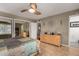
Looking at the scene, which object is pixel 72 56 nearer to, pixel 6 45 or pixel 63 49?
pixel 63 49

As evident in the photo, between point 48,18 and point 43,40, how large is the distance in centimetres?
44

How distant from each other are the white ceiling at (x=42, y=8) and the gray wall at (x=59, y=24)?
0.25 ft

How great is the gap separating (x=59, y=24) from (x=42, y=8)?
44cm

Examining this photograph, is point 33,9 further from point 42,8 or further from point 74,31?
point 74,31

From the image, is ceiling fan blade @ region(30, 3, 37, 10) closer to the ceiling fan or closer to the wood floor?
the ceiling fan

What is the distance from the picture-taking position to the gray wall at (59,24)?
168 centimetres

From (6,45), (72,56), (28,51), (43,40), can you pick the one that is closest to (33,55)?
(28,51)

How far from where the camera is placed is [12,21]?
163 centimetres

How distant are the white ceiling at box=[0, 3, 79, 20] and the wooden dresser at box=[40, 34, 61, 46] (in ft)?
1.29

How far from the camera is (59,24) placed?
1715mm

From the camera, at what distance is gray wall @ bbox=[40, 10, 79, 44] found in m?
1.68

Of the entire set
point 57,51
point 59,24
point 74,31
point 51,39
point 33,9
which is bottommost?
point 57,51

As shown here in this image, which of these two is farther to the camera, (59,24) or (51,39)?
(51,39)

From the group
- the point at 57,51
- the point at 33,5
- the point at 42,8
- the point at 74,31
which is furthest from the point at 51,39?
the point at 33,5
